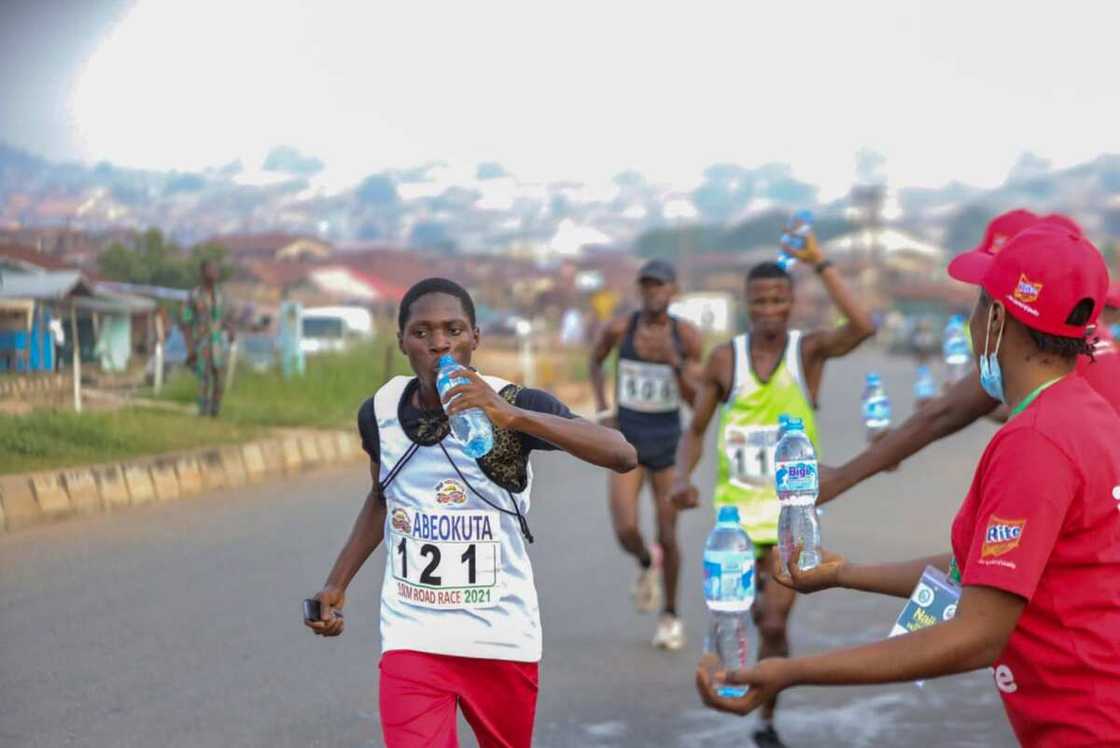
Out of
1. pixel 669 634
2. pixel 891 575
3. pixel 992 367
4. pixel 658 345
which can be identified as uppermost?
pixel 992 367

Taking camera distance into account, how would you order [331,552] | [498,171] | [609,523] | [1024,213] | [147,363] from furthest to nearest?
[498,171] → [147,363] → [609,523] → [331,552] → [1024,213]

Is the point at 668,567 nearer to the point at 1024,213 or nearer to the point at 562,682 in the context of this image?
the point at 562,682

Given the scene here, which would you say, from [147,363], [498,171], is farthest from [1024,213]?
[498,171]

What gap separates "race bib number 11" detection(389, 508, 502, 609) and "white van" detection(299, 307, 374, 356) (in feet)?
50.1

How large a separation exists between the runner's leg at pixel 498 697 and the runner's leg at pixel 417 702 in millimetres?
51

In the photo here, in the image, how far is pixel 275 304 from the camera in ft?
62.0

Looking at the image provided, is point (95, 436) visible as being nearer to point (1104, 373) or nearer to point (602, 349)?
point (602, 349)

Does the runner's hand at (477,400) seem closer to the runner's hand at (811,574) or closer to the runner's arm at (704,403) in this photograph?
the runner's hand at (811,574)

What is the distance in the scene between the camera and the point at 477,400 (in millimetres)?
3463

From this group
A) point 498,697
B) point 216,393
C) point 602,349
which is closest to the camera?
point 498,697

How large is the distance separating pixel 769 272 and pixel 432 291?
10.2 ft

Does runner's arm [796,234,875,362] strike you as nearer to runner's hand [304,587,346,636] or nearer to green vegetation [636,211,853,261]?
runner's hand [304,587,346,636]

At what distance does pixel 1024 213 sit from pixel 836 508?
6.63 m

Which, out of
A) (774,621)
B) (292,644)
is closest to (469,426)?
(774,621)
